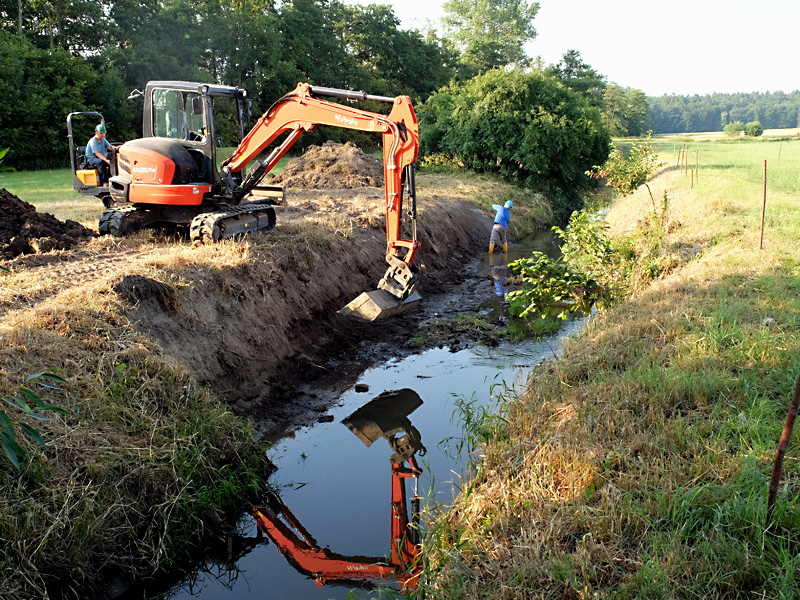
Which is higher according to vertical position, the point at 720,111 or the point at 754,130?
the point at 720,111

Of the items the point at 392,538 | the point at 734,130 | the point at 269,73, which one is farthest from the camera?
the point at 734,130

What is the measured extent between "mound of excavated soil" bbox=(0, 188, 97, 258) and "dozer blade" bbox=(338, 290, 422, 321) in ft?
15.6

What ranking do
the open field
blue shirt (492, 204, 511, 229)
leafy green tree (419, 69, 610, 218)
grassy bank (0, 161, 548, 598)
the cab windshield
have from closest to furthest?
1. grassy bank (0, 161, 548, 598)
2. the cab windshield
3. blue shirt (492, 204, 511, 229)
4. leafy green tree (419, 69, 610, 218)
5. the open field

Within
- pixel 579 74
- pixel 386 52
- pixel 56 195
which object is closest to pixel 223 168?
pixel 56 195

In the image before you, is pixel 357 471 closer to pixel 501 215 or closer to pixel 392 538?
pixel 392 538

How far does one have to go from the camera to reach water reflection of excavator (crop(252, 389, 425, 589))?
5023 mm

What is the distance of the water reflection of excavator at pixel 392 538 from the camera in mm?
5023

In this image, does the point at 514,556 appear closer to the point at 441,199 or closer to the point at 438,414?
the point at 438,414

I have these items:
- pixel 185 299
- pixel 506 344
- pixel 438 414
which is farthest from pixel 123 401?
pixel 506 344

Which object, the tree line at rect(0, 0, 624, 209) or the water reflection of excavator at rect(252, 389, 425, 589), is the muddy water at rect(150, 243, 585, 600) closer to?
the water reflection of excavator at rect(252, 389, 425, 589)

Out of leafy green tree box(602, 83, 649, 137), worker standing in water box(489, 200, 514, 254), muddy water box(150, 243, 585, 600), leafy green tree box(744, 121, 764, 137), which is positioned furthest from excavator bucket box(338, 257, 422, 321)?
leafy green tree box(744, 121, 764, 137)

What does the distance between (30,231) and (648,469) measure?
9650mm

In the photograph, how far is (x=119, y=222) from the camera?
10750 mm

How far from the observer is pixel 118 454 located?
5.22 m
